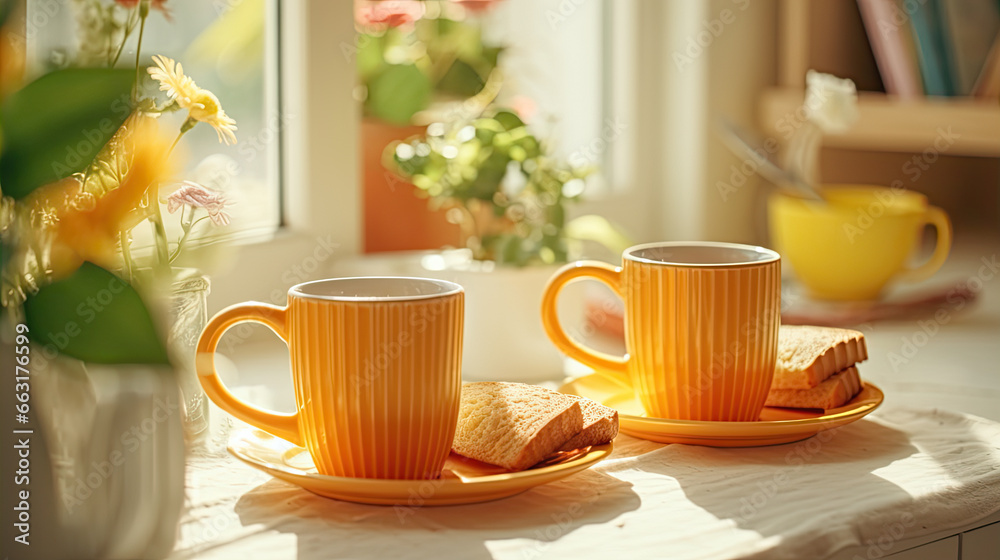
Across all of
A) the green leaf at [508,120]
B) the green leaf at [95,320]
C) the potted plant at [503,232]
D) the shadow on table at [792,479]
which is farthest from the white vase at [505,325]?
the green leaf at [95,320]

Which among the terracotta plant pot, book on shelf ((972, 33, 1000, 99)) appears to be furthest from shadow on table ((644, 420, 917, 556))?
book on shelf ((972, 33, 1000, 99))

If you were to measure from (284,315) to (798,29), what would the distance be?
3.90ft

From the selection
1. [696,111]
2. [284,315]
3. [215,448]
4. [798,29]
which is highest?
[798,29]

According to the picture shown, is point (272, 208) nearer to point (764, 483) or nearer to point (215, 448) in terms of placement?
point (215, 448)

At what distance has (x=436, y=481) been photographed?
1.73ft

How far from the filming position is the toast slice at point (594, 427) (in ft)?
1.91

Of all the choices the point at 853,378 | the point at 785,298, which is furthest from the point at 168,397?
the point at 785,298

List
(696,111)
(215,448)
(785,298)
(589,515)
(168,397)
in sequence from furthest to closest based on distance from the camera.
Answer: (696,111) → (785,298) → (215,448) → (589,515) → (168,397)

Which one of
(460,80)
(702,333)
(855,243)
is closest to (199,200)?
(702,333)

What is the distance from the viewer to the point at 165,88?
22.0 inches

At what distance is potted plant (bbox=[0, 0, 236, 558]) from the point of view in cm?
39

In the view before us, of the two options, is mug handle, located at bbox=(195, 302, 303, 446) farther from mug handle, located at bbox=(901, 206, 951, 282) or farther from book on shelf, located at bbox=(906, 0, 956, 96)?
book on shelf, located at bbox=(906, 0, 956, 96)

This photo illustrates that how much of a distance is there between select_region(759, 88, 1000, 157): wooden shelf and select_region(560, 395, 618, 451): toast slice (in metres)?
0.94

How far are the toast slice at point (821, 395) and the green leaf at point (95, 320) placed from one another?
0.42 meters
